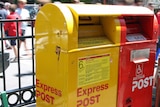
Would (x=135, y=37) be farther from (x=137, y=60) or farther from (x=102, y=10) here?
(x=102, y=10)

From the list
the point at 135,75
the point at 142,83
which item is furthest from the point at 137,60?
the point at 142,83

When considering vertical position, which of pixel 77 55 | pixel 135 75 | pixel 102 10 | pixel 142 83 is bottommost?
pixel 142 83

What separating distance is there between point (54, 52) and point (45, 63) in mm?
203

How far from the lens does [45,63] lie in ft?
8.95

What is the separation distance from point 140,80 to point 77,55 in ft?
3.36

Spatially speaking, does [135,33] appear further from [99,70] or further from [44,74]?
[44,74]

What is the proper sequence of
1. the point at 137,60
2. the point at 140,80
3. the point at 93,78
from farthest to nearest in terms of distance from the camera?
1. the point at 140,80
2. the point at 137,60
3. the point at 93,78

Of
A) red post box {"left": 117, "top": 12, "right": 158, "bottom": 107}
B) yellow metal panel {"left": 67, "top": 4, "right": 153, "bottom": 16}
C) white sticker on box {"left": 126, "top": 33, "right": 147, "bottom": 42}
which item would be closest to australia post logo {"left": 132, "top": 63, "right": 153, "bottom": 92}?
red post box {"left": 117, "top": 12, "right": 158, "bottom": 107}

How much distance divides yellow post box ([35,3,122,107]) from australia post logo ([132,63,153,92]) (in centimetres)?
32

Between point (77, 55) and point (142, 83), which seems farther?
point (142, 83)

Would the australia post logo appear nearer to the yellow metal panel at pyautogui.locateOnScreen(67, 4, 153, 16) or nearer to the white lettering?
the white lettering

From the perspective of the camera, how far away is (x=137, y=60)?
307 centimetres

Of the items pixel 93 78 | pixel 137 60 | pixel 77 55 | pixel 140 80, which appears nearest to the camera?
pixel 77 55

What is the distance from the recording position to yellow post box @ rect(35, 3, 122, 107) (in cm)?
246
